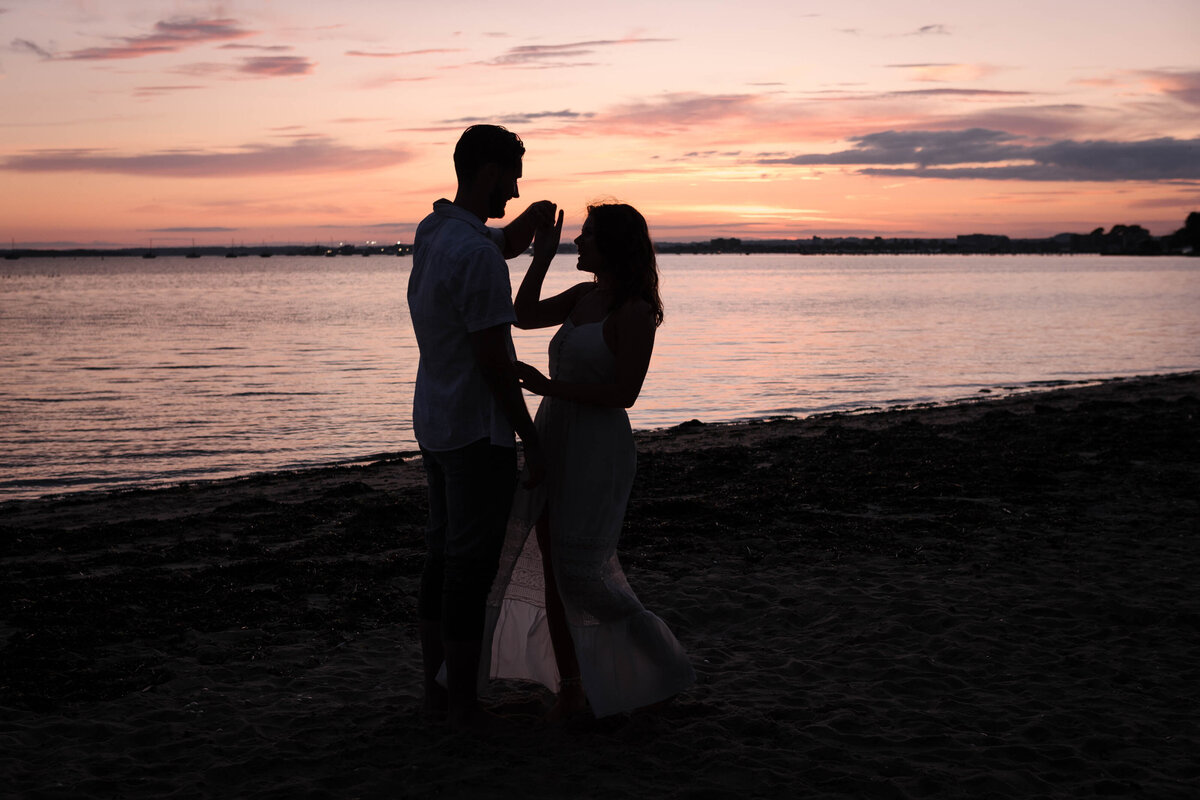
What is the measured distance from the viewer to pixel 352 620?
5.96 m

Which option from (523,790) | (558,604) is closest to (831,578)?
(558,604)

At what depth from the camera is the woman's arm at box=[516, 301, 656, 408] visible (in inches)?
158

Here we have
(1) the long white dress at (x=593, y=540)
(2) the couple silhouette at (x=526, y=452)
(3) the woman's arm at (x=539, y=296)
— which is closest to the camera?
(2) the couple silhouette at (x=526, y=452)

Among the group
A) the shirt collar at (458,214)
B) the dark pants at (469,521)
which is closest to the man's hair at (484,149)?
the shirt collar at (458,214)

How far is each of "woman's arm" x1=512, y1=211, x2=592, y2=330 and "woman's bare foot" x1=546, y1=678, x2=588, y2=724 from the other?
1697 millimetres

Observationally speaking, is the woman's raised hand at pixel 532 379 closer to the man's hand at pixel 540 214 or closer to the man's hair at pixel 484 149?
the man's hand at pixel 540 214

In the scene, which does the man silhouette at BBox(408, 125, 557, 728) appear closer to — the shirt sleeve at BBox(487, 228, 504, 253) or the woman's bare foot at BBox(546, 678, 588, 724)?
the shirt sleeve at BBox(487, 228, 504, 253)

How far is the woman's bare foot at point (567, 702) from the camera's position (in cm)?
438

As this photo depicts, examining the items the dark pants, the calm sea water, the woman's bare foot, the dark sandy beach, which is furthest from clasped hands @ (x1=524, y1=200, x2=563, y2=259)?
the calm sea water

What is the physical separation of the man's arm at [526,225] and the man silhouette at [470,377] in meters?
0.14

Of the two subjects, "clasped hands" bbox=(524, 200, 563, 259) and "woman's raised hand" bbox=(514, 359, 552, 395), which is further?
"clasped hands" bbox=(524, 200, 563, 259)

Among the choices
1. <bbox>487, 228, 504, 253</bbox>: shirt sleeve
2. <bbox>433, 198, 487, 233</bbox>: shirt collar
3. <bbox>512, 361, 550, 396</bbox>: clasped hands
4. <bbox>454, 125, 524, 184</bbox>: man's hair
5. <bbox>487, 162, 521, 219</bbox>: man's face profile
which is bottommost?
<bbox>512, 361, 550, 396</bbox>: clasped hands

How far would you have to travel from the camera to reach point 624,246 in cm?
405

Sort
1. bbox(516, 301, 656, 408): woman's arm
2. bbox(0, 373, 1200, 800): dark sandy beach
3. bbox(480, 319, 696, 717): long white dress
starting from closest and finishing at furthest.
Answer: bbox(0, 373, 1200, 800): dark sandy beach < bbox(516, 301, 656, 408): woman's arm < bbox(480, 319, 696, 717): long white dress
